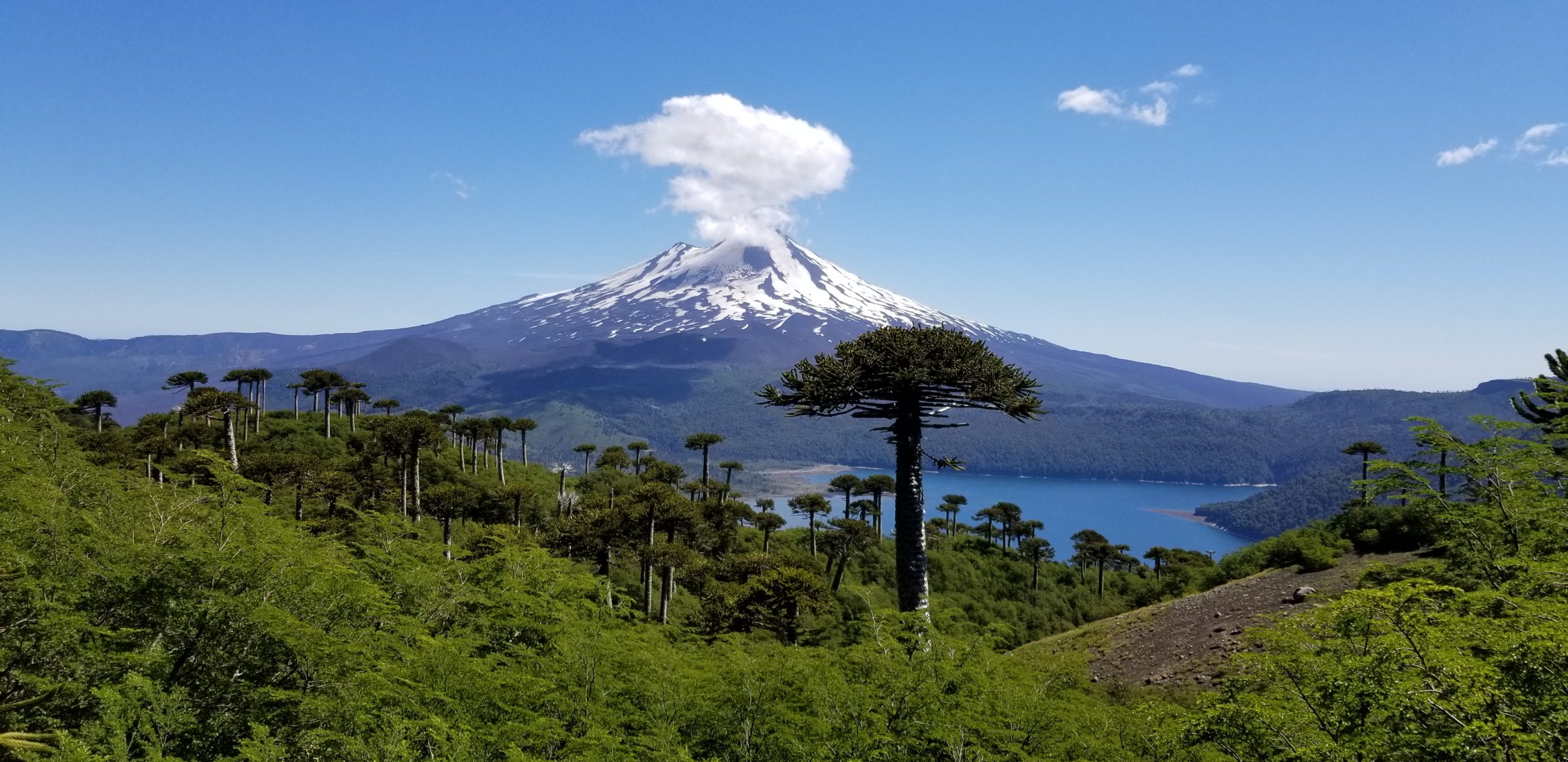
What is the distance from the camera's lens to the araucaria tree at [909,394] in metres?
14.8

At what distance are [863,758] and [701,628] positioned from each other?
1813 cm

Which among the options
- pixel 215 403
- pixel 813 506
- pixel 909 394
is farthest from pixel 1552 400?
pixel 215 403

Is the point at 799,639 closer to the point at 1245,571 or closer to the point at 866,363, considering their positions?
the point at 866,363

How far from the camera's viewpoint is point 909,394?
15398 mm

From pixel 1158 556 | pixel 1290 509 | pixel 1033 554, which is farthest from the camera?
pixel 1290 509

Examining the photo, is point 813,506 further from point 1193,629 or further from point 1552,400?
point 1552,400

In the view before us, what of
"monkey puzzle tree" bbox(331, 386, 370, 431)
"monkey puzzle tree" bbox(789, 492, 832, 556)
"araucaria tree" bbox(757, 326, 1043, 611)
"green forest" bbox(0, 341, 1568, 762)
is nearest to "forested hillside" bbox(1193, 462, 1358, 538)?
"monkey puzzle tree" bbox(789, 492, 832, 556)

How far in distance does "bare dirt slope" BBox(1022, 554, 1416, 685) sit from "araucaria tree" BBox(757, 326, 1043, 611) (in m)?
7.24

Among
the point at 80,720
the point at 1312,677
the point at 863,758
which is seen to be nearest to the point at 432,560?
the point at 80,720

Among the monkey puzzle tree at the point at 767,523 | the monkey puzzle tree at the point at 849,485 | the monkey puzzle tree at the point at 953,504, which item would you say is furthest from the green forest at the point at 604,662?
the monkey puzzle tree at the point at 953,504

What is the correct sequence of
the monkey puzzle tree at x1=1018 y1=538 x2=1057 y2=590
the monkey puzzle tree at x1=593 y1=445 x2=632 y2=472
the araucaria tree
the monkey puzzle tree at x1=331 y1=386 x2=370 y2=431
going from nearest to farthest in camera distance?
the araucaria tree → the monkey puzzle tree at x1=1018 y1=538 x2=1057 y2=590 → the monkey puzzle tree at x1=331 y1=386 x2=370 y2=431 → the monkey puzzle tree at x1=593 y1=445 x2=632 y2=472

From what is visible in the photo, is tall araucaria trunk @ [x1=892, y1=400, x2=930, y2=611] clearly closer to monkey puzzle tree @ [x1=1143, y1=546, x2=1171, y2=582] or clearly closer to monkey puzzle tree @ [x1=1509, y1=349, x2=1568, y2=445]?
monkey puzzle tree @ [x1=1509, y1=349, x2=1568, y2=445]

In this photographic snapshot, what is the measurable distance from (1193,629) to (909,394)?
15409 mm

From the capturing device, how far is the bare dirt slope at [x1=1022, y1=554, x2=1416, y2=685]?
1941 centimetres
